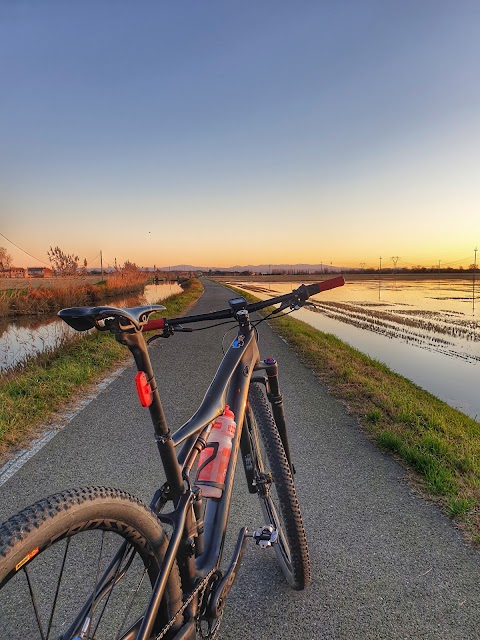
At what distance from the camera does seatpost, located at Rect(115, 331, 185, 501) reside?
4.54ft

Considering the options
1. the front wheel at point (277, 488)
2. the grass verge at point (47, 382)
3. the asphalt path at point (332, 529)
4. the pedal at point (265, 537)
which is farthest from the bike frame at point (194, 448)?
the grass verge at point (47, 382)

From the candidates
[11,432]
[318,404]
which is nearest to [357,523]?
[318,404]

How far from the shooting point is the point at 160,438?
57.8 inches

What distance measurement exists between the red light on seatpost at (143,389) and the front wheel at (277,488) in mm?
1079

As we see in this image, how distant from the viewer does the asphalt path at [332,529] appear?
7.14 feet

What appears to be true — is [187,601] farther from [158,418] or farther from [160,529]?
[158,418]

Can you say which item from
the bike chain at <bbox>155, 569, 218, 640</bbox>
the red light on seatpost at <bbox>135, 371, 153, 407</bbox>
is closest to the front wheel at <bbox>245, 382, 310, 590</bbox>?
the bike chain at <bbox>155, 569, 218, 640</bbox>

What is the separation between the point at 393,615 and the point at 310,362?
265 inches

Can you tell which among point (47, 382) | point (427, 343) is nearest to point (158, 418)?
point (47, 382)

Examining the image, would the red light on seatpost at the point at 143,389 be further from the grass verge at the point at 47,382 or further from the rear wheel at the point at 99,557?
the grass verge at the point at 47,382

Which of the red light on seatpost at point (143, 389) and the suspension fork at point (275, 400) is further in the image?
the suspension fork at point (275, 400)

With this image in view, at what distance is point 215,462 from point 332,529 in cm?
146

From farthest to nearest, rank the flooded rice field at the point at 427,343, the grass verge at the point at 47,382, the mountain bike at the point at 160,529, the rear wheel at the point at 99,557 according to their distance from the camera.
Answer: the flooded rice field at the point at 427,343
the grass verge at the point at 47,382
the mountain bike at the point at 160,529
the rear wheel at the point at 99,557

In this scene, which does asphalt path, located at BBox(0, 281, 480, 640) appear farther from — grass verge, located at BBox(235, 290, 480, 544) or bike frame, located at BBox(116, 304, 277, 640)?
bike frame, located at BBox(116, 304, 277, 640)
